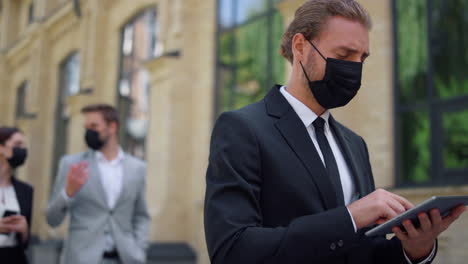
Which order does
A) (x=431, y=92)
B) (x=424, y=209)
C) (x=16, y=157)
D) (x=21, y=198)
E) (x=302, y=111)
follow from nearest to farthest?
1. (x=424, y=209)
2. (x=302, y=111)
3. (x=21, y=198)
4. (x=16, y=157)
5. (x=431, y=92)

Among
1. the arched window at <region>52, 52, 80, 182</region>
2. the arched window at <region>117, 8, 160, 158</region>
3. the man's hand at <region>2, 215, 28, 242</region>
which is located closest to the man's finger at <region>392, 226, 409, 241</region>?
the man's hand at <region>2, 215, 28, 242</region>

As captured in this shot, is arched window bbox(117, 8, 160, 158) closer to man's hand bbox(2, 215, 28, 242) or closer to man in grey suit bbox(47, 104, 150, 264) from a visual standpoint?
man in grey suit bbox(47, 104, 150, 264)

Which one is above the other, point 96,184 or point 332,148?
point 332,148

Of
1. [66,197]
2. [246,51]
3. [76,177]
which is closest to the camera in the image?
[76,177]

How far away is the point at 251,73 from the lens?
10930 millimetres

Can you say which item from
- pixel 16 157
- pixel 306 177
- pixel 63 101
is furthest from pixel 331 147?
pixel 63 101

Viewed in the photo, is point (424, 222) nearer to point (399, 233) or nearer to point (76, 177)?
point (399, 233)

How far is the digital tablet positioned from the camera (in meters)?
1.70

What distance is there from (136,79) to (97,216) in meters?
10.4

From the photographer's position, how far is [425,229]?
70.9 inches

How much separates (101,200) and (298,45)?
3003mm

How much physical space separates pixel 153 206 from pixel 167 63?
9.37 feet

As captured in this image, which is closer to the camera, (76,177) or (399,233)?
(399,233)

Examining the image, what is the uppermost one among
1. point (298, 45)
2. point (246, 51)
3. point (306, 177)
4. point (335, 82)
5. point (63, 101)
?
point (246, 51)
